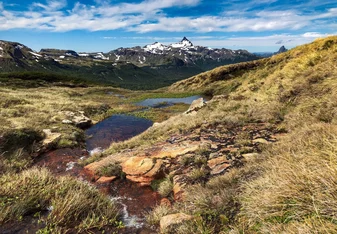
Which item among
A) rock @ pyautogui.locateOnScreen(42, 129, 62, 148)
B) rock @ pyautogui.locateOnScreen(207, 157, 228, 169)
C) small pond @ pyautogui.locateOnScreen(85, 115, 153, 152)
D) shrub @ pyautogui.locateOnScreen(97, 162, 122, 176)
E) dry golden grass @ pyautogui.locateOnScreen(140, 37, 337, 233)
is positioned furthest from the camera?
small pond @ pyautogui.locateOnScreen(85, 115, 153, 152)

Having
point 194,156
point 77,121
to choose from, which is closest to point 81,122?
point 77,121

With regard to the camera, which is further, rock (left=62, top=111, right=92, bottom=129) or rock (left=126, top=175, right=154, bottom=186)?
rock (left=62, top=111, right=92, bottom=129)

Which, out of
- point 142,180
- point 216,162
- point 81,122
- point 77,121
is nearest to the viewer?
point 216,162

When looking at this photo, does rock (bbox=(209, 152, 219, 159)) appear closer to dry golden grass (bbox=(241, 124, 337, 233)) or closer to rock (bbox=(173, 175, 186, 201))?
rock (bbox=(173, 175, 186, 201))

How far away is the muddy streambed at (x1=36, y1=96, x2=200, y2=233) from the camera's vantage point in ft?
22.6

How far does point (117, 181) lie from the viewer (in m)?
9.49

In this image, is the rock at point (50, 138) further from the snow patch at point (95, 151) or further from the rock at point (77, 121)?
the rock at point (77, 121)

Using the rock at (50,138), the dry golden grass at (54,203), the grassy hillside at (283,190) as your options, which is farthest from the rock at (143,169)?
the rock at (50,138)

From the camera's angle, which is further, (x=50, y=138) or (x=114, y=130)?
→ (x=114, y=130)

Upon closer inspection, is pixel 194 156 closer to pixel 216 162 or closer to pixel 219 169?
pixel 216 162

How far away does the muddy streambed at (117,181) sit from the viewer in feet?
22.6

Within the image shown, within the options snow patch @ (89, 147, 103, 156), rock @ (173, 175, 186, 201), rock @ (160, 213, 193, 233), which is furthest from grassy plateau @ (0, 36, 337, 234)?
snow patch @ (89, 147, 103, 156)

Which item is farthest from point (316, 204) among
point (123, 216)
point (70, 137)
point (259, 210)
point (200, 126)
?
point (70, 137)

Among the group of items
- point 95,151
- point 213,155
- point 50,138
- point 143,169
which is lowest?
point 95,151
